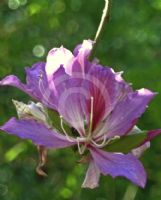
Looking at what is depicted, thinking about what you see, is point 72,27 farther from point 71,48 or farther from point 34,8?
point 34,8

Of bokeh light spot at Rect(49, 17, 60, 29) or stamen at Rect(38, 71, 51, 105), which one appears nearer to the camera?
stamen at Rect(38, 71, 51, 105)

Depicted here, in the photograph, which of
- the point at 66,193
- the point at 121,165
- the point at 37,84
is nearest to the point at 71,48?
the point at 66,193

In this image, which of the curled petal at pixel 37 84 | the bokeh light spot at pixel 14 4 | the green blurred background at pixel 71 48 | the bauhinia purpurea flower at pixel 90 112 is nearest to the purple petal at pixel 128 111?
the bauhinia purpurea flower at pixel 90 112

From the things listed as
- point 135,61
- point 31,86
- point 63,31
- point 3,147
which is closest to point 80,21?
point 63,31

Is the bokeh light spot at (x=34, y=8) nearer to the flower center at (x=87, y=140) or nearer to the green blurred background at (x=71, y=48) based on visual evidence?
the green blurred background at (x=71, y=48)

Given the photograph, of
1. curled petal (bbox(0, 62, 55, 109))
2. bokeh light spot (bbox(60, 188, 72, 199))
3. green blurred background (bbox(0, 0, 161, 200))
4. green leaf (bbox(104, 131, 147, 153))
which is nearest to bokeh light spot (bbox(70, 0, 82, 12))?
green blurred background (bbox(0, 0, 161, 200))

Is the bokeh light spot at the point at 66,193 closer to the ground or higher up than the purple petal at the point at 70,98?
closer to the ground

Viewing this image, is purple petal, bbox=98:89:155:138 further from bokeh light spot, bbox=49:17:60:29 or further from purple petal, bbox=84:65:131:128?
bokeh light spot, bbox=49:17:60:29
